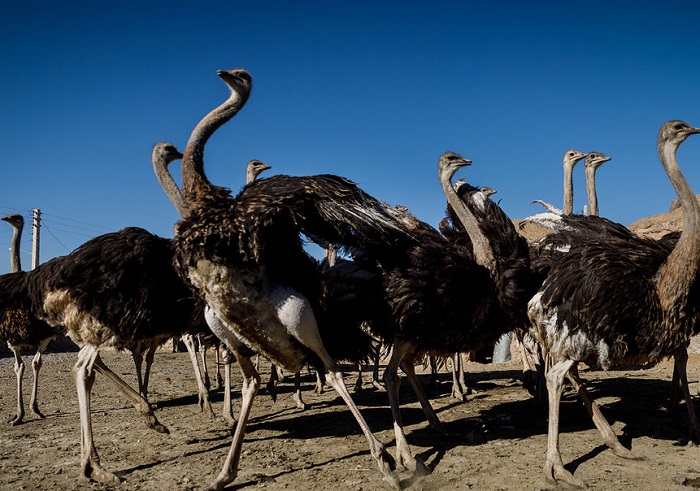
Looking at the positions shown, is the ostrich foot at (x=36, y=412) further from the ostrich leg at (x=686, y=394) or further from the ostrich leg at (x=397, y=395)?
the ostrich leg at (x=686, y=394)

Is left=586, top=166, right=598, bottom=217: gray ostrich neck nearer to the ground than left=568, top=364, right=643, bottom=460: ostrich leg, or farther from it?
farther from it

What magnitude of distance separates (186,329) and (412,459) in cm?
258

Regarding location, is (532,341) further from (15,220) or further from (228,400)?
(15,220)

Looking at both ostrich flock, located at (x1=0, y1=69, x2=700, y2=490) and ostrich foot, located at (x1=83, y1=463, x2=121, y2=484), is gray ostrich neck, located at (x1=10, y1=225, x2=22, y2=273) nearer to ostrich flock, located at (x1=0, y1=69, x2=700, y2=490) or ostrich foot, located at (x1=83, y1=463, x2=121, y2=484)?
ostrich flock, located at (x1=0, y1=69, x2=700, y2=490)

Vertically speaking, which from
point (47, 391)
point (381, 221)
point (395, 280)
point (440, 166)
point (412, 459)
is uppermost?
point (440, 166)

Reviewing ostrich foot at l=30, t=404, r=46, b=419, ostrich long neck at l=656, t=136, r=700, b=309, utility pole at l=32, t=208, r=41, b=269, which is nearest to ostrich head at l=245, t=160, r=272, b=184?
ostrich foot at l=30, t=404, r=46, b=419

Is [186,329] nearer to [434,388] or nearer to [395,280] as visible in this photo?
[395,280]

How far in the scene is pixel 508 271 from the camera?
223 inches

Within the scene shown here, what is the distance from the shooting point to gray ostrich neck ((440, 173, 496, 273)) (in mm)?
5715

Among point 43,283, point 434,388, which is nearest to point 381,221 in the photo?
point 43,283

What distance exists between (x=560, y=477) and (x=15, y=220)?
9785 millimetres

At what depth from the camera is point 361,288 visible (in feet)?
18.2

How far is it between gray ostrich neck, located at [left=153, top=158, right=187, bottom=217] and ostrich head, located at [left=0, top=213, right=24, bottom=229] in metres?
5.41

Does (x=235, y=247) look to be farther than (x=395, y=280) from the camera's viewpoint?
No
